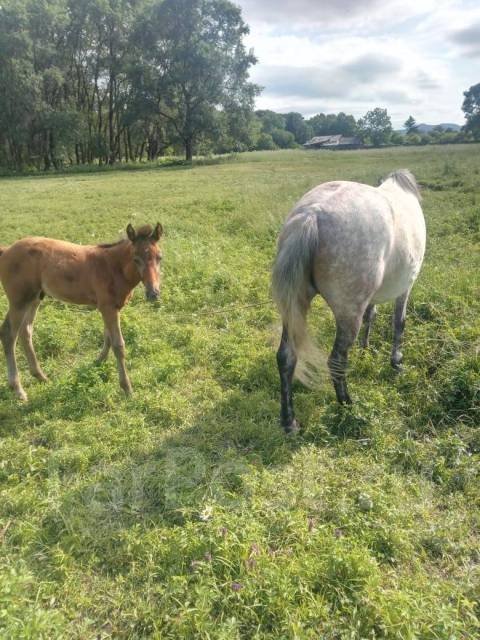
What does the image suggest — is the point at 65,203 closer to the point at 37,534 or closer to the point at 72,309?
the point at 72,309

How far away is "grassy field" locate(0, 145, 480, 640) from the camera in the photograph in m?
2.23

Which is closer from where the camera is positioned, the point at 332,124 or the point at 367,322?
the point at 367,322

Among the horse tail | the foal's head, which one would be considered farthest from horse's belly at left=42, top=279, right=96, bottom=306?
the horse tail

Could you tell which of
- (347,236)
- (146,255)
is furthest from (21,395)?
(347,236)

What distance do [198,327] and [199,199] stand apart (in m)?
9.45

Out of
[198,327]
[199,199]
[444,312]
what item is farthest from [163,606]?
[199,199]

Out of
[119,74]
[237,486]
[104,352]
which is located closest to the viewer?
[237,486]

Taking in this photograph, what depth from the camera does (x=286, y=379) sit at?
154 inches

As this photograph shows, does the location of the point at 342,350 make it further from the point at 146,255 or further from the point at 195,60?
the point at 195,60

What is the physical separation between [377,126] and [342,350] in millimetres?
82253

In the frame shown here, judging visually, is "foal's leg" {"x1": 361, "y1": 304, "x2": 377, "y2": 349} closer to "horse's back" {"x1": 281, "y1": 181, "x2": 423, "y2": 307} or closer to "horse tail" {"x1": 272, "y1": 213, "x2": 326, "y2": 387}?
"horse's back" {"x1": 281, "y1": 181, "x2": 423, "y2": 307}

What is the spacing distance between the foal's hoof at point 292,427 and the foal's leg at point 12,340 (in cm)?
272

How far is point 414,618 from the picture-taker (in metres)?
2.11

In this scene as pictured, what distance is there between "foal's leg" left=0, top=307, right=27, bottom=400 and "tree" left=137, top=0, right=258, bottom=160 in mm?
38953
